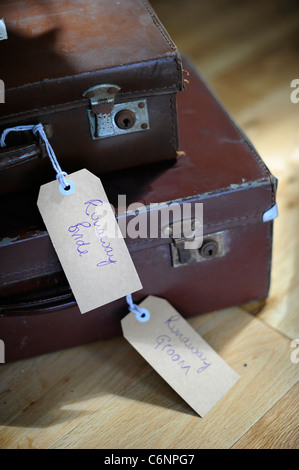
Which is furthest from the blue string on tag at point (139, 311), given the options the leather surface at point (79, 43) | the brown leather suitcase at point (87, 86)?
the leather surface at point (79, 43)

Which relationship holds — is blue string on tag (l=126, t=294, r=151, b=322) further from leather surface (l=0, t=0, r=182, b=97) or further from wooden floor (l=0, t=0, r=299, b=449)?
leather surface (l=0, t=0, r=182, b=97)

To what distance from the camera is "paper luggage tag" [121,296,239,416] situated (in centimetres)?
88

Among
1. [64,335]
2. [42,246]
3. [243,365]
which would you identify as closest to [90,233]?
[42,246]

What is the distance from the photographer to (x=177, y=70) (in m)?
0.85

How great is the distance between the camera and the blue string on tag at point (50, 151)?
32.5 inches

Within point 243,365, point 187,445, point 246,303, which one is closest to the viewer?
point 187,445

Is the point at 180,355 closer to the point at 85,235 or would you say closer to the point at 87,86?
the point at 85,235

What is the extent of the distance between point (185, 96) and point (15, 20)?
352 millimetres

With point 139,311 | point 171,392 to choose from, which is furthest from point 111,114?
point 171,392

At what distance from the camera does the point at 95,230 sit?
836mm

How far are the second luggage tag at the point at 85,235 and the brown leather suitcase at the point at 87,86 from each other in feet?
0.16

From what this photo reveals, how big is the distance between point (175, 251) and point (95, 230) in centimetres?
15

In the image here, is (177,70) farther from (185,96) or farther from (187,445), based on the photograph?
(187,445)

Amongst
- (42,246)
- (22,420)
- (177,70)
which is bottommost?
(22,420)
